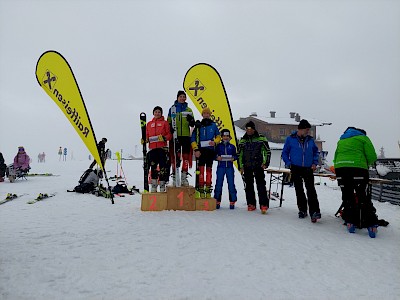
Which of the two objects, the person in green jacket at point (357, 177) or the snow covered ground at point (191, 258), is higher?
the person in green jacket at point (357, 177)

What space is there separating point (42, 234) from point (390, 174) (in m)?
10.8

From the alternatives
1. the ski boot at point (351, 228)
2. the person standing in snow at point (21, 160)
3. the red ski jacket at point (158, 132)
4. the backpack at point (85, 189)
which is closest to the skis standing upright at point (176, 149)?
the red ski jacket at point (158, 132)

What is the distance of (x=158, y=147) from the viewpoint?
6074mm

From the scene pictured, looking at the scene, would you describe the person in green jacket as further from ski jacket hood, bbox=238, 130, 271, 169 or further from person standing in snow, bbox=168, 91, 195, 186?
person standing in snow, bbox=168, 91, 195, 186

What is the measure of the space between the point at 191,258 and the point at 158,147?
126 inches

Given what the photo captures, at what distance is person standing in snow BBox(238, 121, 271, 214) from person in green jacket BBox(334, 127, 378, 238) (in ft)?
5.15

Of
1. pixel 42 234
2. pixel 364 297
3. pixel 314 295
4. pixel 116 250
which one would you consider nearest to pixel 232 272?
pixel 314 295

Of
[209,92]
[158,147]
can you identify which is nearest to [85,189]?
[158,147]

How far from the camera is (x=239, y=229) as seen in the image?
4.52 metres

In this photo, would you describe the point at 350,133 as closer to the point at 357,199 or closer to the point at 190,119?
the point at 357,199

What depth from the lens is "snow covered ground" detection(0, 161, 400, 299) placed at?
2576 millimetres

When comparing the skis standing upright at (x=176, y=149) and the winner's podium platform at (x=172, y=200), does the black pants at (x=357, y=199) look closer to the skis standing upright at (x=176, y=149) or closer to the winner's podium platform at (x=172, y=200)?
the winner's podium platform at (x=172, y=200)

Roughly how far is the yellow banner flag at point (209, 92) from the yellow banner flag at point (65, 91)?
3.09 metres

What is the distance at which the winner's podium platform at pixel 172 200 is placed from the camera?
19.1 feet
